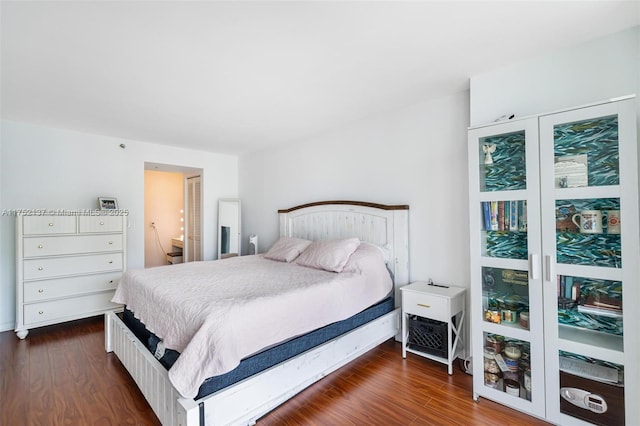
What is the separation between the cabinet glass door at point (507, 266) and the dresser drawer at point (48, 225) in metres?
4.16

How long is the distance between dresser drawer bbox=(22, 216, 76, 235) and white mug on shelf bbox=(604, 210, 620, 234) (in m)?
4.80

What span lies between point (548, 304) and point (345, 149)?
252 cm

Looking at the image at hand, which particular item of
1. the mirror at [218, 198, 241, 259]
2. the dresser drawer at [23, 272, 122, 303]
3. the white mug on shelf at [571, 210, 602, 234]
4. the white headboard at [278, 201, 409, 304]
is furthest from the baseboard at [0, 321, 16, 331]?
the white mug on shelf at [571, 210, 602, 234]

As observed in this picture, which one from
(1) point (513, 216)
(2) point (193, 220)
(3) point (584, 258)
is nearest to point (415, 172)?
(1) point (513, 216)

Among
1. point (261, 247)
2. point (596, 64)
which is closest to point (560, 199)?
point (596, 64)

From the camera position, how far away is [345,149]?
3574 millimetres

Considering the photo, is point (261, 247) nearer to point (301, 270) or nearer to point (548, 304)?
point (301, 270)

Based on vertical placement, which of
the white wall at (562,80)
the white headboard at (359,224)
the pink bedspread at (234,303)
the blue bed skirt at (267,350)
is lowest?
the blue bed skirt at (267,350)

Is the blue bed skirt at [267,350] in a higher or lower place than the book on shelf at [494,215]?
lower

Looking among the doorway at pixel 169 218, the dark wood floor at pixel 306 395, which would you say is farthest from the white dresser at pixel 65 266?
the doorway at pixel 169 218

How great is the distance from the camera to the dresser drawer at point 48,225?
3.05 m

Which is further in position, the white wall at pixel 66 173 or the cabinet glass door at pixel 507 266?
the white wall at pixel 66 173

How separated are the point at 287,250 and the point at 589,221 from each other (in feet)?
8.78

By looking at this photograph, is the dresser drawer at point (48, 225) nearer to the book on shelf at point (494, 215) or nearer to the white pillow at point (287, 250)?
the white pillow at point (287, 250)
